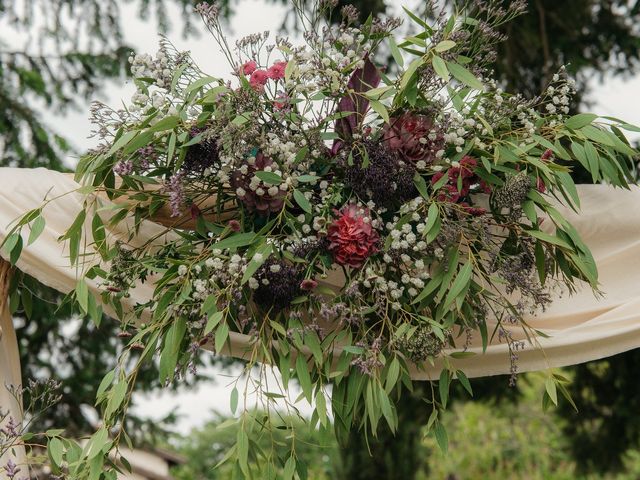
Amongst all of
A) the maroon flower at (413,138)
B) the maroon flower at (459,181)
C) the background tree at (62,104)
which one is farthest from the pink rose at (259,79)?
the background tree at (62,104)

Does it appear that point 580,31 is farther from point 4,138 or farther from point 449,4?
point 4,138

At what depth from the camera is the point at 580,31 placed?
5.69 m

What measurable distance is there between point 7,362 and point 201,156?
85 centimetres

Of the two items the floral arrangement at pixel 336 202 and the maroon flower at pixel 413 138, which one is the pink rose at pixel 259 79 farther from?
the maroon flower at pixel 413 138

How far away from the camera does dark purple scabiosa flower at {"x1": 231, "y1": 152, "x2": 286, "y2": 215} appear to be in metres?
2.15

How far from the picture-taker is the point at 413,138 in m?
2.20

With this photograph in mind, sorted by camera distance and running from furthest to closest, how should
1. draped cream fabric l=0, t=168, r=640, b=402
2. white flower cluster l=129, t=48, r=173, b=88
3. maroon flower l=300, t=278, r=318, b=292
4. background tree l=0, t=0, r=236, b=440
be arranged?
1. background tree l=0, t=0, r=236, b=440
2. draped cream fabric l=0, t=168, r=640, b=402
3. white flower cluster l=129, t=48, r=173, b=88
4. maroon flower l=300, t=278, r=318, b=292

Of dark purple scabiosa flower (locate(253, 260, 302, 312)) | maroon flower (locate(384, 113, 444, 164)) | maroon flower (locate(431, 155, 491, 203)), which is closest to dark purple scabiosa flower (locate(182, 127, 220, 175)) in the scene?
dark purple scabiosa flower (locate(253, 260, 302, 312))

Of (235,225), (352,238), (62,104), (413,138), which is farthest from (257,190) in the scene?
(62,104)

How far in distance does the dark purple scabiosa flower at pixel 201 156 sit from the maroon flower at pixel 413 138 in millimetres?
371

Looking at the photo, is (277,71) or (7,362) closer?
(277,71)

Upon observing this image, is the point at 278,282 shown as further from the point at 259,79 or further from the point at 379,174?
the point at 259,79

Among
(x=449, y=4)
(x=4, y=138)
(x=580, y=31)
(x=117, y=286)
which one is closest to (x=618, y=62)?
(x=580, y=31)

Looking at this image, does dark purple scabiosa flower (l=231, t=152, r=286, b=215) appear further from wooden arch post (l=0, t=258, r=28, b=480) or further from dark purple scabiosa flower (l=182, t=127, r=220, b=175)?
wooden arch post (l=0, t=258, r=28, b=480)
